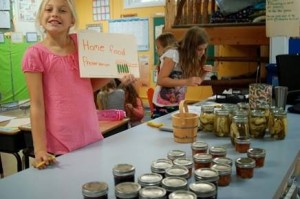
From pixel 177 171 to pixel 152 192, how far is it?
0.18m

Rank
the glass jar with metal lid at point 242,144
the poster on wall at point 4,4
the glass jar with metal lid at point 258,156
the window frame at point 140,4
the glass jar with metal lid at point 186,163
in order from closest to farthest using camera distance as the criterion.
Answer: the glass jar with metal lid at point 186,163 → the glass jar with metal lid at point 258,156 → the glass jar with metal lid at point 242,144 → the poster on wall at point 4,4 → the window frame at point 140,4

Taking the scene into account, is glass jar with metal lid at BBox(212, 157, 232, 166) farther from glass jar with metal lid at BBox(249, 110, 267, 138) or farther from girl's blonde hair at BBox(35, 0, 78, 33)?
girl's blonde hair at BBox(35, 0, 78, 33)

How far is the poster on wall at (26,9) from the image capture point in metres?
7.10

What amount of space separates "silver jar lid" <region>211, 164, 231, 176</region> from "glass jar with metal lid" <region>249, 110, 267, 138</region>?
0.56 metres

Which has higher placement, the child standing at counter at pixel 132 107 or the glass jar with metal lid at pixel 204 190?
the glass jar with metal lid at pixel 204 190

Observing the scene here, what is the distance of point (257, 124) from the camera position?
1.71 m

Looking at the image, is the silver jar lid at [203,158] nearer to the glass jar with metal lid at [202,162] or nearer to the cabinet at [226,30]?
the glass jar with metal lid at [202,162]

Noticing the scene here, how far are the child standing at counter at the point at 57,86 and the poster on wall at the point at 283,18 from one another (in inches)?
86.0

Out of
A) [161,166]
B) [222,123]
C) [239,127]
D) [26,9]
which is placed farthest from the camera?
[26,9]

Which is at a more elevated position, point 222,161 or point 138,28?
point 138,28

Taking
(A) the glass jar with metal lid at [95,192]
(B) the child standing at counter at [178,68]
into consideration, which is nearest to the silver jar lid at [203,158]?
(A) the glass jar with metal lid at [95,192]

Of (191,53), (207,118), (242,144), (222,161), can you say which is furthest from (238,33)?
(222,161)

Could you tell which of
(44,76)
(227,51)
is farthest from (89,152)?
(227,51)

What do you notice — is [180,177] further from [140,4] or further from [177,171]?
[140,4]
